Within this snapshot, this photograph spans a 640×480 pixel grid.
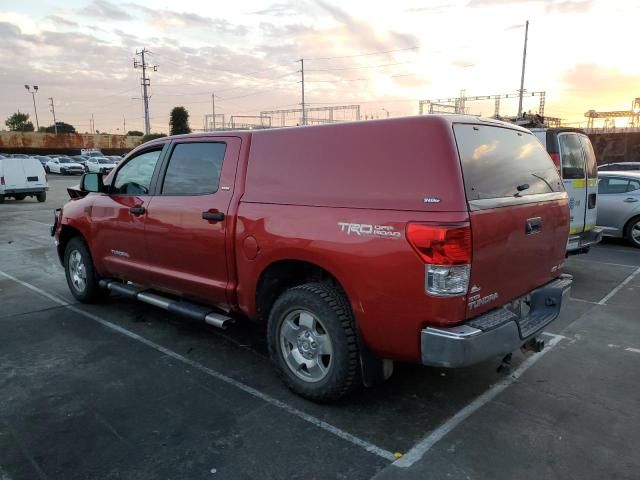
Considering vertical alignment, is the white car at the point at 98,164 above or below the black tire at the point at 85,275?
above

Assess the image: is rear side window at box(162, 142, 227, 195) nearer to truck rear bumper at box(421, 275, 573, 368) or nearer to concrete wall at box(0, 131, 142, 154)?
truck rear bumper at box(421, 275, 573, 368)

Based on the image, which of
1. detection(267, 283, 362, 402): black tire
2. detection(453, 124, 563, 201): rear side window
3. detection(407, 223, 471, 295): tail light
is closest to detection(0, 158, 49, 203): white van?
detection(267, 283, 362, 402): black tire

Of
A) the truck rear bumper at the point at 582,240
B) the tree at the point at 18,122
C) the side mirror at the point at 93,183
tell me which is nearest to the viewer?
the side mirror at the point at 93,183

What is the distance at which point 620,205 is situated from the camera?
34.1 ft

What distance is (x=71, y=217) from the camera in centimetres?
592

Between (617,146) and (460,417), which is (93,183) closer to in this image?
(460,417)

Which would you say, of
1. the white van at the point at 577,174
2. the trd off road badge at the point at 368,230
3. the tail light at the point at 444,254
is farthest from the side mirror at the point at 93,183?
the white van at the point at 577,174

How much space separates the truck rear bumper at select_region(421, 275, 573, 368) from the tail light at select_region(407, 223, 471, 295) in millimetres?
246

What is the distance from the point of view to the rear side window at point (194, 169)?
14.1 ft

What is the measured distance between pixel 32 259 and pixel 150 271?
529 centimetres

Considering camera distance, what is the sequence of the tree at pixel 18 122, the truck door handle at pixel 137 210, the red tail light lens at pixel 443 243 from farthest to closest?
the tree at pixel 18 122, the truck door handle at pixel 137 210, the red tail light lens at pixel 443 243

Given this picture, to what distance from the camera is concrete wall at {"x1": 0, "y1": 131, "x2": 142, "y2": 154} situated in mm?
58969

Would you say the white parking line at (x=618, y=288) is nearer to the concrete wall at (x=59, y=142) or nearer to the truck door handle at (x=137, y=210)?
the truck door handle at (x=137, y=210)

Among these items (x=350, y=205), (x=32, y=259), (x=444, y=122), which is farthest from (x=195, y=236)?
(x=32, y=259)
